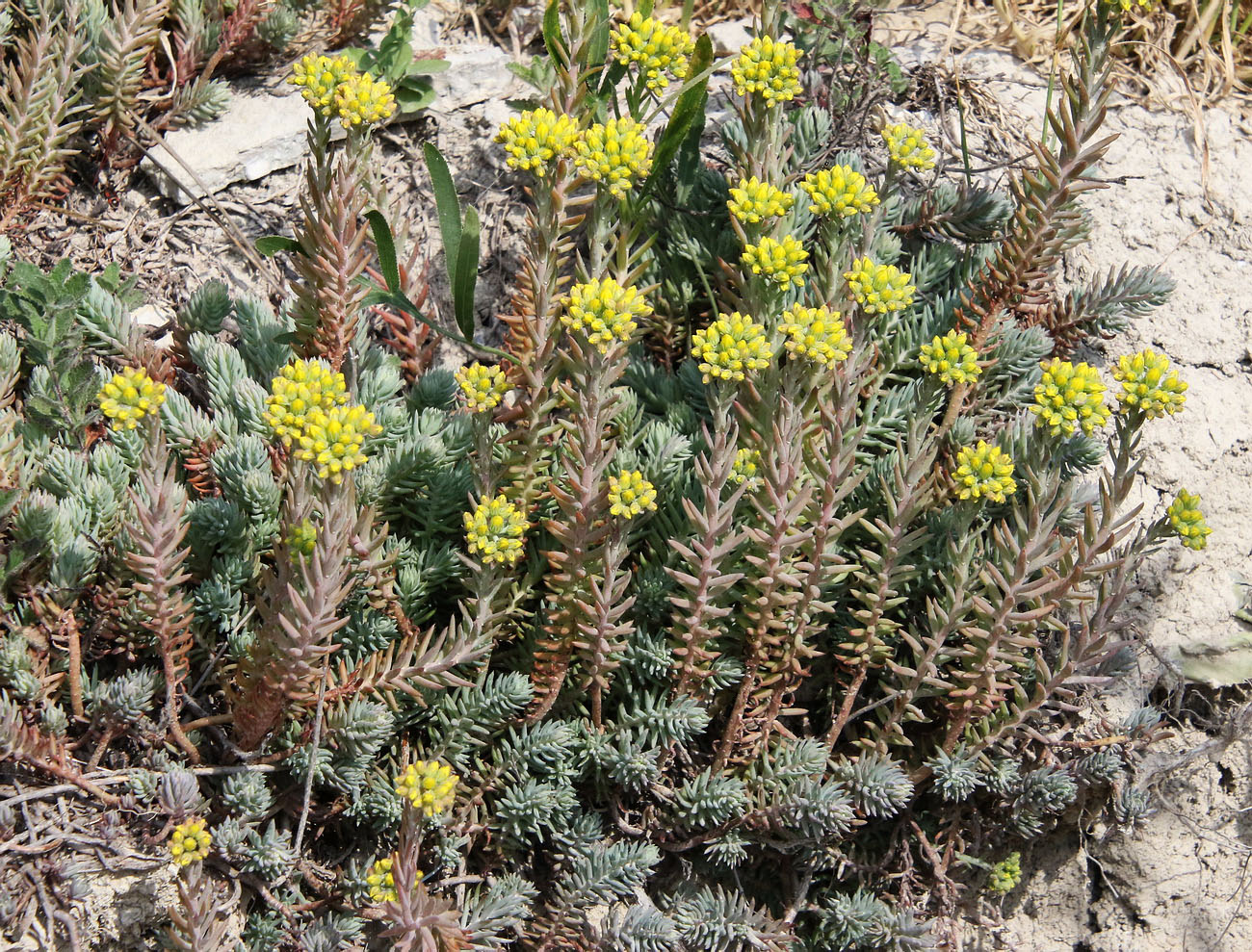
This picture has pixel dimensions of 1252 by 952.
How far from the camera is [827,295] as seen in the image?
287cm

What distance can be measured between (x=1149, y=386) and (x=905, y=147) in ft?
3.02

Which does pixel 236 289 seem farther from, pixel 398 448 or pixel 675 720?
pixel 675 720

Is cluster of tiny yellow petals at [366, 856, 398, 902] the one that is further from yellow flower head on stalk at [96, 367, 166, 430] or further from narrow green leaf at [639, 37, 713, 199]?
narrow green leaf at [639, 37, 713, 199]

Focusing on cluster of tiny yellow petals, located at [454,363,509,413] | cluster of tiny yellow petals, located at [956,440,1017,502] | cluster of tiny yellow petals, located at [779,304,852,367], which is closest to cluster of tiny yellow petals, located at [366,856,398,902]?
cluster of tiny yellow petals, located at [454,363,509,413]

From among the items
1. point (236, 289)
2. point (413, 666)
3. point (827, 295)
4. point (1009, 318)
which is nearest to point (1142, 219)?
point (1009, 318)

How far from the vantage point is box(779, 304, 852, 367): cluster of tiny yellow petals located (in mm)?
2332

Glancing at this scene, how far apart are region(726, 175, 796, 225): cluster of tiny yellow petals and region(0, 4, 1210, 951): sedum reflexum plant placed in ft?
0.06

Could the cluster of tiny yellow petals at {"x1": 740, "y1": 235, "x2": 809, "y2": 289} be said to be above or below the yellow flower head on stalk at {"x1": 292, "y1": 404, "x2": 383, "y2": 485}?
above

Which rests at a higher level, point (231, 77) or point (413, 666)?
point (231, 77)

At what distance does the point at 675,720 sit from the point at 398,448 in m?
1.08

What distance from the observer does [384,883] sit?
2373mm

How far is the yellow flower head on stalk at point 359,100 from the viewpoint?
8.75 feet

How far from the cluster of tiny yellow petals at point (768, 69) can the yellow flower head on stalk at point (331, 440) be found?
143cm

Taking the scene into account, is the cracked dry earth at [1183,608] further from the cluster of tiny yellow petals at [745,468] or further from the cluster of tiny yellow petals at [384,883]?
the cluster of tiny yellow petals at [384,883]
